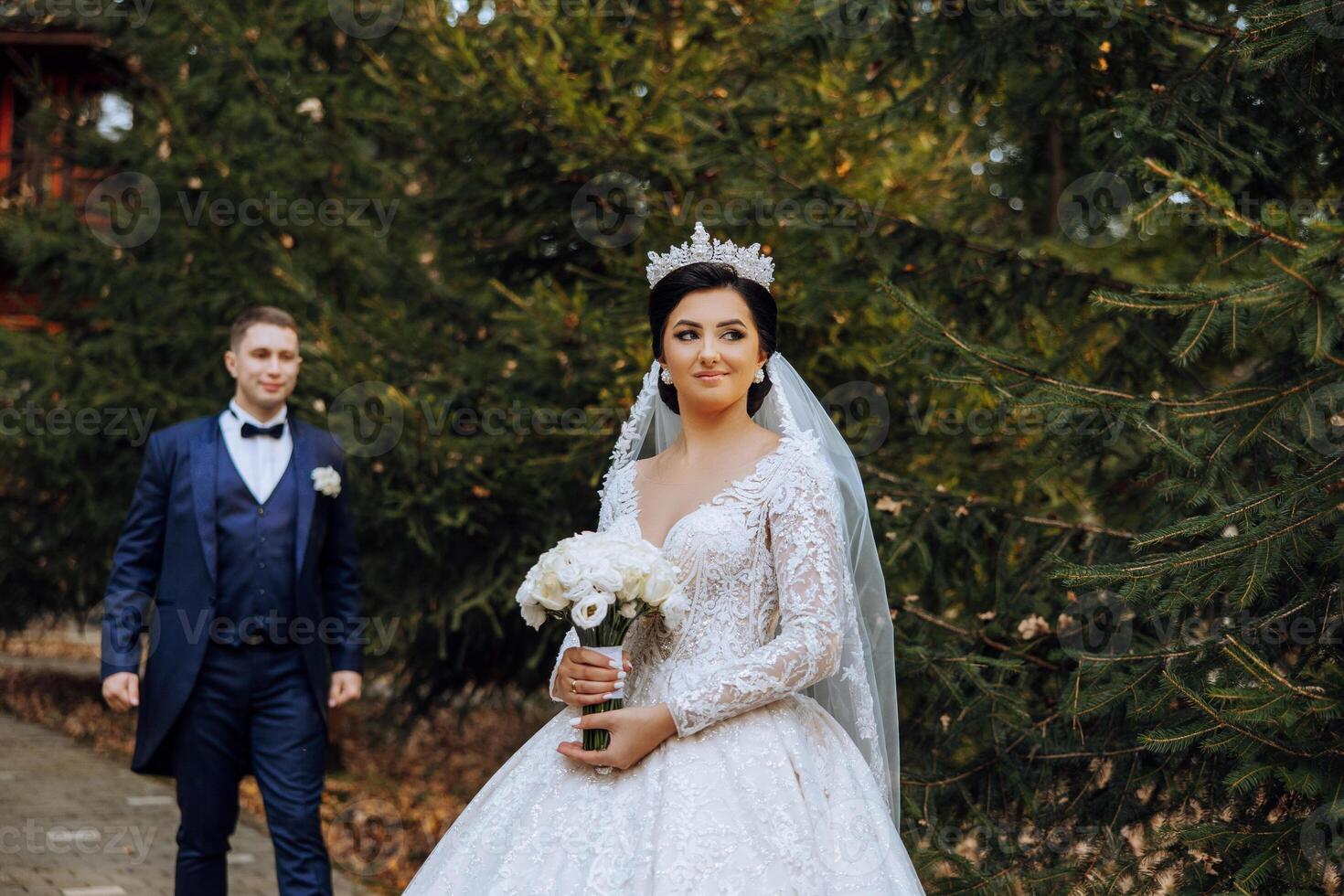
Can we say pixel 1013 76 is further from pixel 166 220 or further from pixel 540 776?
pixel 166 220

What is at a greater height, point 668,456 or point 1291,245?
point 1291,245

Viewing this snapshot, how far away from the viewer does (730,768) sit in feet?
8.84

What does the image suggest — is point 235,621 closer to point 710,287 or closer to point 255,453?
point 255,453

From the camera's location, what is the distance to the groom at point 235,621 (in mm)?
4246

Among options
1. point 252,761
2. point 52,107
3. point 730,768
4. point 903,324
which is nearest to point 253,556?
point 252,761

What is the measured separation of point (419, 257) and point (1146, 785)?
19.0 ft

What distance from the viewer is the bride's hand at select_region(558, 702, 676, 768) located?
2.70 m

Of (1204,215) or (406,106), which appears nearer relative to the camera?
(1204,215)

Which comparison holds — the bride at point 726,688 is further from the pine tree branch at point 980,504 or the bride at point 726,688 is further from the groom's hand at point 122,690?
the groom's hand at point 122,690

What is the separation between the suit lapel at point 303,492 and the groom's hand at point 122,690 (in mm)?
634

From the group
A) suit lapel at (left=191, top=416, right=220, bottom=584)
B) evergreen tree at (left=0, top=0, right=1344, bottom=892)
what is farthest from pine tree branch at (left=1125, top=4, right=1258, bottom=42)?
suit lapel at (left=191, top=416, right=220, bottom=584)

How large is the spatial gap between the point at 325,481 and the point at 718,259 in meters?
1.99

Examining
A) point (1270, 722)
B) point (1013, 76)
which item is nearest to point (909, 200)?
point (1013, 76)

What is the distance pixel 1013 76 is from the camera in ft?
20.0
